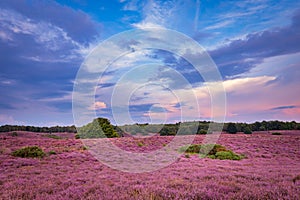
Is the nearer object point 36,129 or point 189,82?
point 189,82


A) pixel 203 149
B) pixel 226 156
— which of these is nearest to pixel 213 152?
pixel 203 149

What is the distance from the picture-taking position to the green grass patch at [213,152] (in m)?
20.4

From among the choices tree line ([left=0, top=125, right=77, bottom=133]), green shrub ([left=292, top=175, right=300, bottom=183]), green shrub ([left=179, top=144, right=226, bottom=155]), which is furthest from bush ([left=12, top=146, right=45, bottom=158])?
tree line ([left=0, top=125, right=77, bottom=133])

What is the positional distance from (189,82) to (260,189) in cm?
950

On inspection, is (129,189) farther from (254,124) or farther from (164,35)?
(254,124)

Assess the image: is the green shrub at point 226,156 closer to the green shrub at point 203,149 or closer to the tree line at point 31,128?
the green shrub at point 203,149

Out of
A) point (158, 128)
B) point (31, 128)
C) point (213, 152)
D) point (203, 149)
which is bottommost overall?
point (213, 152)

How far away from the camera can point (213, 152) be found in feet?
75.7

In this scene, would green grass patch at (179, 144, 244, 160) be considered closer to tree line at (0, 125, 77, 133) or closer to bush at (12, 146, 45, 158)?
bush at (12, 146, 45, 158)

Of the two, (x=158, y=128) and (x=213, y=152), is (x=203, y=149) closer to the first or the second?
A: (x=213, y=152)

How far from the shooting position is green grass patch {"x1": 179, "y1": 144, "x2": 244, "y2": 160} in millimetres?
20359

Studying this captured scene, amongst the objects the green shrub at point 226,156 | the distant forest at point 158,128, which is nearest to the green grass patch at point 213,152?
the green shrub at point 226,156

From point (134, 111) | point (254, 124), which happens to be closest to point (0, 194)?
point (134, 111)

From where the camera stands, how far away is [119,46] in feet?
52.0
